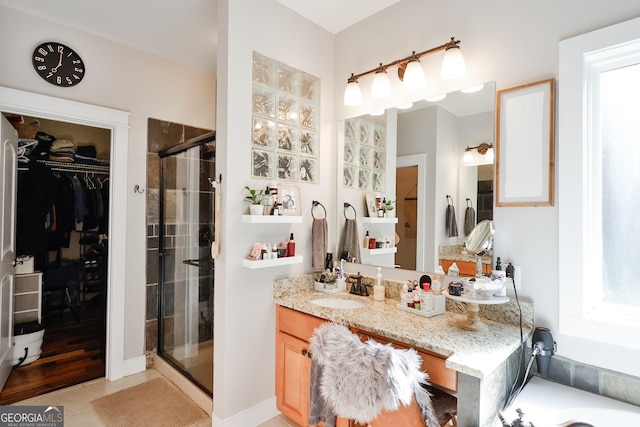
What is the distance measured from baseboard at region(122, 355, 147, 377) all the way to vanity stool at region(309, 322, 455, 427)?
2259mm

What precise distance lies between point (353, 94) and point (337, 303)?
144 centimetres

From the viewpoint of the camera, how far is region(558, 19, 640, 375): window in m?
1.40

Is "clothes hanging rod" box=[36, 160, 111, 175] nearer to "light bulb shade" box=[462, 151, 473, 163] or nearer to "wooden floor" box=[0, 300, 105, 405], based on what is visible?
"wooden floor" box=[0, 300, 105, 405]

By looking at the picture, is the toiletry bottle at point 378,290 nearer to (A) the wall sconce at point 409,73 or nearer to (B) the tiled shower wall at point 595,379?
(B) the tiled shower wall at point 595,379

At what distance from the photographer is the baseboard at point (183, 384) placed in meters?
2.25

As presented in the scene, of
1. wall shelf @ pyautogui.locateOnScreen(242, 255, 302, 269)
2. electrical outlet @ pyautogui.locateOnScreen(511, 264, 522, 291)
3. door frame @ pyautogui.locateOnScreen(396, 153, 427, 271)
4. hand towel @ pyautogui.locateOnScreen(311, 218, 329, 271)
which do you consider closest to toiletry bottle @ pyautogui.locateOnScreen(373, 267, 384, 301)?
door frame @ pyautogui.locateOnScreen(396, 153, 427, 271)

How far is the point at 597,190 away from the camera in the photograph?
146cm

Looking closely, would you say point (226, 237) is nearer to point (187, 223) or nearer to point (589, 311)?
point (187, 223)

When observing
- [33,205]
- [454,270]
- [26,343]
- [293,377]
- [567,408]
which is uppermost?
[33,205]

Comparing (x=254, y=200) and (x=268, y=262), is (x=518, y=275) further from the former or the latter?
(x=254, y=200)

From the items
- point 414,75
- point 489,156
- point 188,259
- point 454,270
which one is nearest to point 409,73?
point 414,75

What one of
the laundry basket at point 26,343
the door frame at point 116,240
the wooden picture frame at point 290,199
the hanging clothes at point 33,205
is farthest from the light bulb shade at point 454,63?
the laundry basket at point 26,343

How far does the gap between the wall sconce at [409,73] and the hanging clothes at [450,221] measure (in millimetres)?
708

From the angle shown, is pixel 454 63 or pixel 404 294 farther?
pixel 404 294
